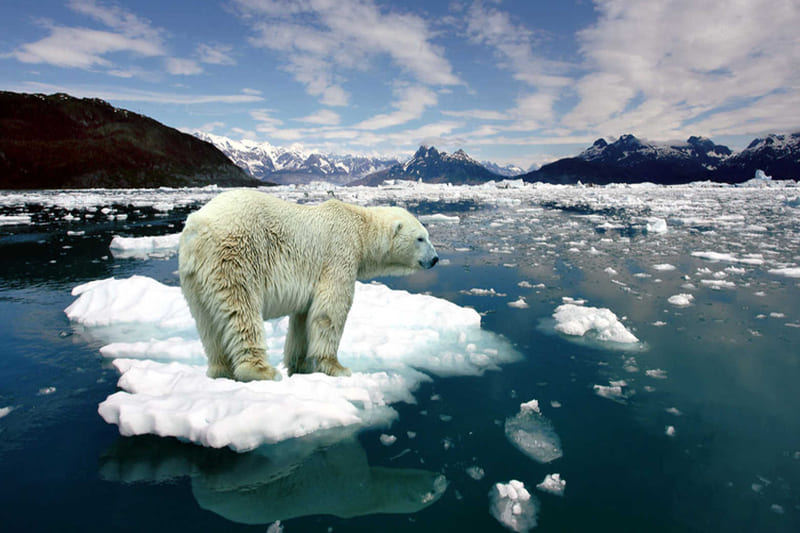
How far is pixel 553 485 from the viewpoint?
8.74ft

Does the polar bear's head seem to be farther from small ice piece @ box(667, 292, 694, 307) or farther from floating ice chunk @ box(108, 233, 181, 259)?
floating ice chunk @ box(108, 233, 181, 259)

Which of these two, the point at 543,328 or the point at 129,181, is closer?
the point at 543,328

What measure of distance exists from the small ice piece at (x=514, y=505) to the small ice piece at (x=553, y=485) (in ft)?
0.41

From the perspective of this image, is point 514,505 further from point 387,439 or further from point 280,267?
point 280,267

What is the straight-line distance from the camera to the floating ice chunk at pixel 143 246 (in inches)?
496

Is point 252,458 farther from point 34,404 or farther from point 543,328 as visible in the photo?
point 543,328

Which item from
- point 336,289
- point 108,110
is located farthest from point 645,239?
point 108,110

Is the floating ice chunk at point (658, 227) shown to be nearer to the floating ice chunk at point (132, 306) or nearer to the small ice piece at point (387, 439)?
the small ice piece at point (387, 439)

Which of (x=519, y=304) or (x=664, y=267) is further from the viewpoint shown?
(x=664, y=267)

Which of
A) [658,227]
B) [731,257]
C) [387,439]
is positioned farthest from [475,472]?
[658,227]

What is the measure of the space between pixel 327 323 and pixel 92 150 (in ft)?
446

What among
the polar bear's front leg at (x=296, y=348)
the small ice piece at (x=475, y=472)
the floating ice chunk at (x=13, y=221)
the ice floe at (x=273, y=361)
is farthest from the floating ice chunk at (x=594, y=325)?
the floating ice chunk at (x=13, y=221)

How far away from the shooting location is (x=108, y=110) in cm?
14238

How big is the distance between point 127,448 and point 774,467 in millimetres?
4693
